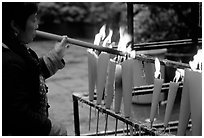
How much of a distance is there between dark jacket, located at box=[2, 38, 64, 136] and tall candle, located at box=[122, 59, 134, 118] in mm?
587

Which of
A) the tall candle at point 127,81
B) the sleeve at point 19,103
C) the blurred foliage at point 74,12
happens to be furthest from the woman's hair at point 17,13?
the blurred foliage at point 74,12

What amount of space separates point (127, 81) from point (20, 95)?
2.52 ft

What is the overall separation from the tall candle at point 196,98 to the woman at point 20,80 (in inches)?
27.3

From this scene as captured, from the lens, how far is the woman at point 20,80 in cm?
195

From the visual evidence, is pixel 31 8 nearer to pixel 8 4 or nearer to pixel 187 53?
pixel 8 4

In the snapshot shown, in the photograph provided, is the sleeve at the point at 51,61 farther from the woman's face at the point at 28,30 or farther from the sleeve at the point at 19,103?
the sleeve at the point at 19,103

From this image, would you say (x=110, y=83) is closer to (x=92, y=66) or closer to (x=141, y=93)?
(x=92, y=66)

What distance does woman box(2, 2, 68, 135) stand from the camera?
6.40 ft

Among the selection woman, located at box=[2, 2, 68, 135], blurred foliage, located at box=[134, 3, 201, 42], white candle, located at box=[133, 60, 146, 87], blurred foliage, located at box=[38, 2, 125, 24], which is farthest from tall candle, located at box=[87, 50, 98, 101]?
blurred foliage, located at box=[38, 2, 125, 24]

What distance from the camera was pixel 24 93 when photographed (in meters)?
1.96

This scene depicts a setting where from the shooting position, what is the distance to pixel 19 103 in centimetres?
194

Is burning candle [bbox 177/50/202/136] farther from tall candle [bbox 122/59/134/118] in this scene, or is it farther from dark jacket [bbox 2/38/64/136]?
dark jacket [bbox 2/38/64/136]

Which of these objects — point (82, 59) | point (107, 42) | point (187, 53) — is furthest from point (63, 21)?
point (107, 42)

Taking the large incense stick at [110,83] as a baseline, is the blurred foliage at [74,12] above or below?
above
